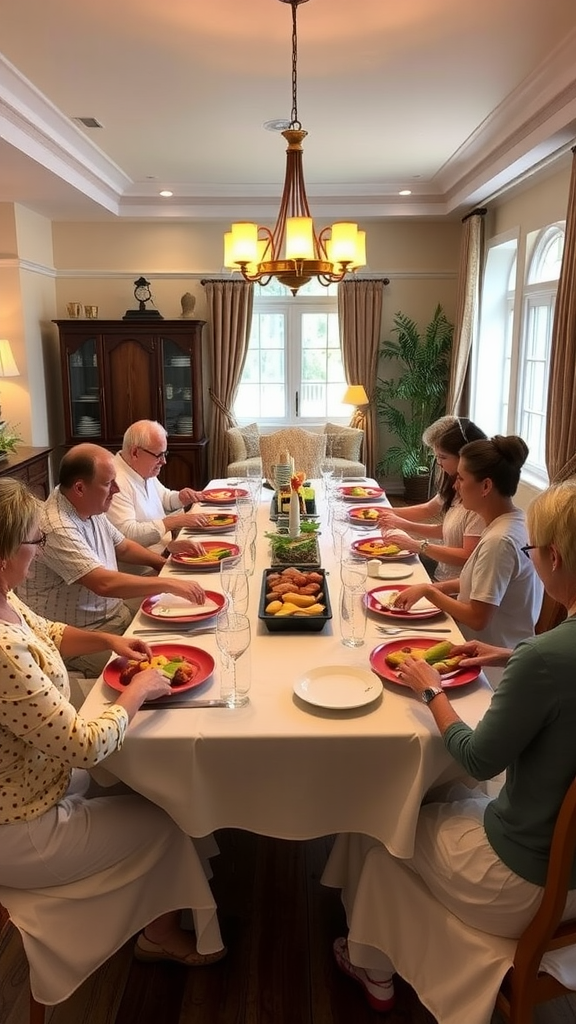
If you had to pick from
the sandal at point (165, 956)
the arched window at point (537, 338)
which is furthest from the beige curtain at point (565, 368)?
the sandal at point (165, 956)

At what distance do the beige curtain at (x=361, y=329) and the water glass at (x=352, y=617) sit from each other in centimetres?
545

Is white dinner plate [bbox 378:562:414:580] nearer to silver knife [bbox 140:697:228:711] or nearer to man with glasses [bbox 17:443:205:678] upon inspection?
man with glasses [bbox 17:443:205:678]

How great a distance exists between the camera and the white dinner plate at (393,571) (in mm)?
2494

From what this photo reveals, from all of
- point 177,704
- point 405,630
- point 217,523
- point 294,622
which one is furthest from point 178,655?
point 217,523

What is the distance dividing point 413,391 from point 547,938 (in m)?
6.04

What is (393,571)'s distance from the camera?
2.56 metres

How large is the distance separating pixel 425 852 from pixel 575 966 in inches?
13.2

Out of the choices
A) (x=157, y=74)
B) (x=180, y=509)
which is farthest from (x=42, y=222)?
(x=180, y=509)

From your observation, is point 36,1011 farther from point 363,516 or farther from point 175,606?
point 363,516

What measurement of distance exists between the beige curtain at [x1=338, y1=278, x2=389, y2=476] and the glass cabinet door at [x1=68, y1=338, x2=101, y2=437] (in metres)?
2.46

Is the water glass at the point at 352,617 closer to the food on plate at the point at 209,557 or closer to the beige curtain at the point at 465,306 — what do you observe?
the food on plate at the point at 209,557

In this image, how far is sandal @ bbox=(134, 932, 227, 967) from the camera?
1797 mm

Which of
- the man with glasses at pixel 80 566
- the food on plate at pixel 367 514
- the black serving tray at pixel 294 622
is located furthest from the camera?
the food on plate at pixel 367 514

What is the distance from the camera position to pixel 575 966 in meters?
1.36
